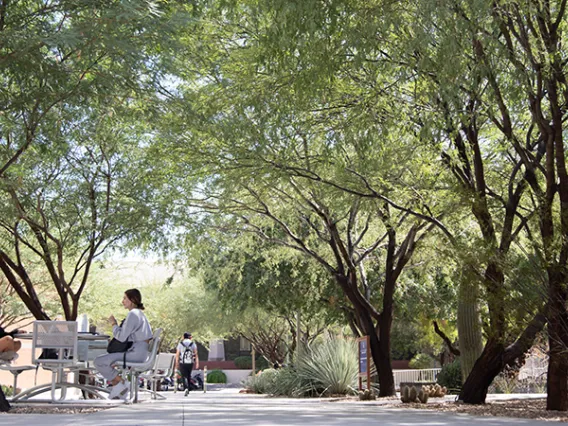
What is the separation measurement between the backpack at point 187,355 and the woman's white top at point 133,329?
9241 mm

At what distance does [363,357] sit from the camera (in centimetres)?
1891

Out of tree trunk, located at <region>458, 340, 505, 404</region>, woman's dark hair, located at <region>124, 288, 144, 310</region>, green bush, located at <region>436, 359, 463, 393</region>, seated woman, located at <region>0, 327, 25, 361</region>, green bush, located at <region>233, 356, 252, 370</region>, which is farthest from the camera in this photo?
green bush, located at <region>233, 356, 252, 370</region>

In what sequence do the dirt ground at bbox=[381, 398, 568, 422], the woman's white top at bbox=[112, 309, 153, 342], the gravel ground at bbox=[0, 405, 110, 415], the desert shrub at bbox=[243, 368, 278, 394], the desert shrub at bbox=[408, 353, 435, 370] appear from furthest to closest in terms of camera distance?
the desert shrub at bbox=[408, 353, 435, 370], the desert shrub at bbox=[243, 368, 278, 394], the woman's white top at bbox=[112, 309, 153, 342], the dirt ground at bbox=[381, 398, 568, 422], the gravel ground at bbox=[0, 405, 110, 415]

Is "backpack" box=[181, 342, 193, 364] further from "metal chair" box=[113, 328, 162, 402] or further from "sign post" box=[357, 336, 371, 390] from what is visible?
"metal chair" box=[113, 328, 162, 402]

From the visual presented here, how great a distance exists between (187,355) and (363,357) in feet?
15.2

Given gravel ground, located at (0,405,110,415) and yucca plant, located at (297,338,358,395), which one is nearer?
gravel ground, located at (0,405,110,415)

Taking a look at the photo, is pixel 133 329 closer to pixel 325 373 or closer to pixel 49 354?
pixel 49 354

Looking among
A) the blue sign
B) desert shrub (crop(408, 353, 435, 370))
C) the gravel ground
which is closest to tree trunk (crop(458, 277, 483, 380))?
the blue sign

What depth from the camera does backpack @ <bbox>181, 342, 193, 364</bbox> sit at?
20281mm

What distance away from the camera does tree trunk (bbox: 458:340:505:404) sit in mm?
13195

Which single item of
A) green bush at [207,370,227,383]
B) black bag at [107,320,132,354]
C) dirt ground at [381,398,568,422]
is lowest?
green bush at [207,370,227,383]

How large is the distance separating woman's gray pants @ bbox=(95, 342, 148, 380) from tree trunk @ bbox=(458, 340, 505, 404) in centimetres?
582

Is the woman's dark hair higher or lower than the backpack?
higher

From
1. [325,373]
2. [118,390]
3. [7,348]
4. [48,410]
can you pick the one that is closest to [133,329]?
[118,390]
